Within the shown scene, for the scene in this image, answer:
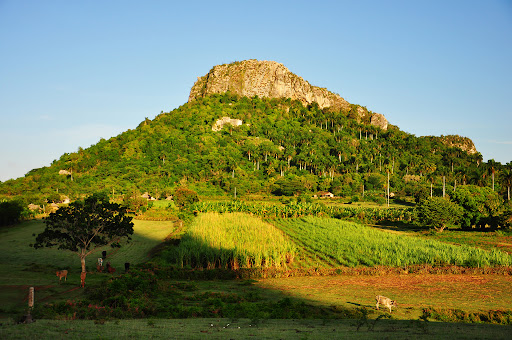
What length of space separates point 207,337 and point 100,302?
29.4 ft

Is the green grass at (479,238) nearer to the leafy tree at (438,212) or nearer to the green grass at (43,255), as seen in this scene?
the leafy tree at (438,212)

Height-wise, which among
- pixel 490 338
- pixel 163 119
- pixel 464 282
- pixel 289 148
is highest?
pixel 163 119

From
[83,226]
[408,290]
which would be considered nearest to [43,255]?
[83,226]

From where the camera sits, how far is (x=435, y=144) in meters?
179

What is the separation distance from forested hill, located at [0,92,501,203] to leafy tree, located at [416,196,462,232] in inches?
2085

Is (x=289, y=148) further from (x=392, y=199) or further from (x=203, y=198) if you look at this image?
(x=203, y=198)

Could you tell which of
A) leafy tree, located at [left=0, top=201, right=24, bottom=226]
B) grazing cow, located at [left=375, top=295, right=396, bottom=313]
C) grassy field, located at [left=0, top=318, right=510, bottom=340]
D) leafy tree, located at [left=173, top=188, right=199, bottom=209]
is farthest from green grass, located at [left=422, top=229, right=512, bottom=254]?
leafy tree, located at [left=0, top=201, right=24, bottom=226]

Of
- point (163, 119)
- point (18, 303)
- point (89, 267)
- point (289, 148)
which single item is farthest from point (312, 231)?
point (163, 119)

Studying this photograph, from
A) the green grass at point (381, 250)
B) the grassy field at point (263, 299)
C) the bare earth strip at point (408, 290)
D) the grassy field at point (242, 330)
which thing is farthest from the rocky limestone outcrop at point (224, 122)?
the grassy field at point (242, 330)

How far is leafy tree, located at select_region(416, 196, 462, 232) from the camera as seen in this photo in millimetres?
56844

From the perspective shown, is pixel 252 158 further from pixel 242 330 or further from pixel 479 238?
pixel 242 330

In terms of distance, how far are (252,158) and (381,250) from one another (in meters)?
110

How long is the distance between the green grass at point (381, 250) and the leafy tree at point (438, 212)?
11.4m

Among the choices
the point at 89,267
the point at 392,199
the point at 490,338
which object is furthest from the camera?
the point at 392,199
